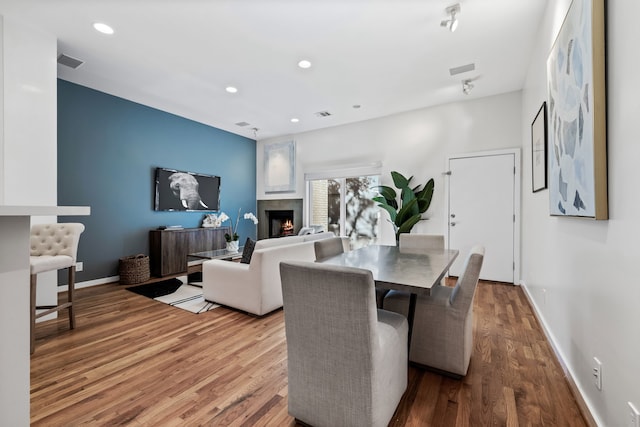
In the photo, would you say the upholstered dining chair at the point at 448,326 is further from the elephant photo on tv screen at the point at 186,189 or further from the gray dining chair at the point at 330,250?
the elephant photo on tv screen at the point at 186,189

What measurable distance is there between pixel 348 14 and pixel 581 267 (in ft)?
8.22

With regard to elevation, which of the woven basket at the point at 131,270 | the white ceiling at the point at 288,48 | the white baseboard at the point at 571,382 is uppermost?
the white ceiling at the point at 288,48

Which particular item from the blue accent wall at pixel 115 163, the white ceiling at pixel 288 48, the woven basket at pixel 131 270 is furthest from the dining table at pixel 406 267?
the blue accent wall at pixel 115 163

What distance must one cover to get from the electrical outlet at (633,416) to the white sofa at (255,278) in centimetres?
244

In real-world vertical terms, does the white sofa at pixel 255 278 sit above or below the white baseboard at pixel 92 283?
above

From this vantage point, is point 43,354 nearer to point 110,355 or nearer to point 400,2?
point 110,355

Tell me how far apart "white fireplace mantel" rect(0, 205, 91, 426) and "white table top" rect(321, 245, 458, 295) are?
1324mm

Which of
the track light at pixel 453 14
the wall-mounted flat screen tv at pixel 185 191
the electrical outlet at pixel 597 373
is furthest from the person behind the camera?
the wall-mounted flat screen tv at pixel 185 191

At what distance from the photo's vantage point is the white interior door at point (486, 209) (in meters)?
4.04

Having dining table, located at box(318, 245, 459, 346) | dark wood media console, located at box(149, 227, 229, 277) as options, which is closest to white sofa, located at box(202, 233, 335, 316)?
dining table, located at box(318, 245, 459, 346)

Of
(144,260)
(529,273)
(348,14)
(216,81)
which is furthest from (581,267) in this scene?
(144,260)

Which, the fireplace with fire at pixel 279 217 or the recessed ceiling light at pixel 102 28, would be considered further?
the fireplace with fire at pixel 279 217

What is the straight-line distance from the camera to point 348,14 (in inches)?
96.2

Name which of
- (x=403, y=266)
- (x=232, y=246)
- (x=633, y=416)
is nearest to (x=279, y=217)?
(x=232, y=246)
